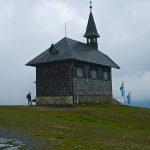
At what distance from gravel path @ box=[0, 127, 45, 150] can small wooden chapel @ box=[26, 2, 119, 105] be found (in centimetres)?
2759

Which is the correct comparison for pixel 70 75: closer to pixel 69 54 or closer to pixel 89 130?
pixel 69 54

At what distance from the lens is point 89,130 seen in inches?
995

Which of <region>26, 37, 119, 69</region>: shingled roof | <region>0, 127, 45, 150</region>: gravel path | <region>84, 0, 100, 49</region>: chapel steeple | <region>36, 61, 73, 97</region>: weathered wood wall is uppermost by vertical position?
<region>84, 0, 100, 49</region>: chapel steeple

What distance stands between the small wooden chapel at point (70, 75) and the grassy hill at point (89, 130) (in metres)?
8.11

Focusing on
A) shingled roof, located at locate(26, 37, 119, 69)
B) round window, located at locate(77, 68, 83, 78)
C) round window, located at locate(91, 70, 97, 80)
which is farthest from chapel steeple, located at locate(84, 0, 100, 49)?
round window, located at locate(77, 68, 83, 78)

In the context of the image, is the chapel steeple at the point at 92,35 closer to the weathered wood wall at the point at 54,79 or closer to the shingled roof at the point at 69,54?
the shingled roof at the point at 69,54

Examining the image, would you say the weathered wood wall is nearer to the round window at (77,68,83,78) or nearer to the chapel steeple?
the round window at (77,68,83,78)

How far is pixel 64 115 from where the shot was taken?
35750mm

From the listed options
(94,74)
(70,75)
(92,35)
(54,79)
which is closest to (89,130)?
(70,75)

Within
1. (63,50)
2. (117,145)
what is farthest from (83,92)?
(117,145)

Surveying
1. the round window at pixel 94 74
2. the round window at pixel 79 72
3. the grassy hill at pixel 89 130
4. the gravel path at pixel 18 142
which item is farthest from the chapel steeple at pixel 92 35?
the gravel path at pixel 18 142

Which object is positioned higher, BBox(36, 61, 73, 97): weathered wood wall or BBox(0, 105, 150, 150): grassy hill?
BBox(36, 61, 73, 97): weathered wood wall

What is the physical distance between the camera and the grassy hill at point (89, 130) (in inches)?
725

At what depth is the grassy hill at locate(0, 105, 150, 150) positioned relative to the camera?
1841cm
